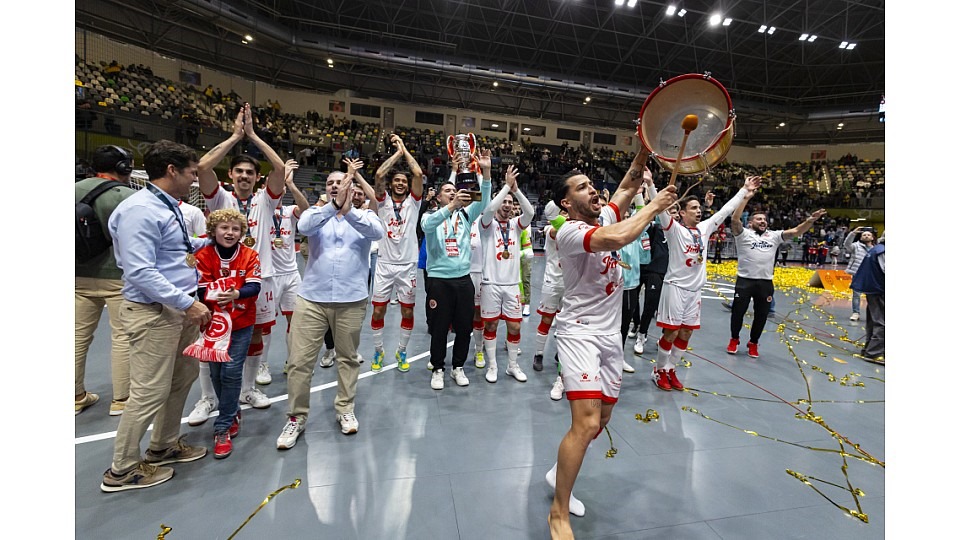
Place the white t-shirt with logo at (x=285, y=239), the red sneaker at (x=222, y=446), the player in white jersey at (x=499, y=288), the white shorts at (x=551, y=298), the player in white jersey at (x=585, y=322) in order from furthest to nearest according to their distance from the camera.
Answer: the white shorts at (x=551, y=298) → the player in white jersey at (x=499, y=288) → the white t-shirt with logo at (x=285, y=239) → the red sneaker at (x=222, y=446) → the player in white jersey at (x=585, y=322)

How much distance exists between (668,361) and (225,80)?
26.4 m

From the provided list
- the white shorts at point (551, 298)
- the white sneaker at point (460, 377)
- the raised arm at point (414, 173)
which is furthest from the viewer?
the white shorts at point (551, 298)

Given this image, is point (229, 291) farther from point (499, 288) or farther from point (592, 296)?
point (499, 288)

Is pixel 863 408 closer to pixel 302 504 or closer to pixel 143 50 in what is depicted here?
pixel 302 504

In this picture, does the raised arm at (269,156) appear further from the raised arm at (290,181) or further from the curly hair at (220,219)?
the curly hair at (220,219)

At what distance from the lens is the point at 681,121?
2.46 m

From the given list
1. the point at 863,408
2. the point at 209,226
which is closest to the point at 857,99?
the point at 863,408

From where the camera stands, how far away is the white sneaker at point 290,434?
3111 millimetres

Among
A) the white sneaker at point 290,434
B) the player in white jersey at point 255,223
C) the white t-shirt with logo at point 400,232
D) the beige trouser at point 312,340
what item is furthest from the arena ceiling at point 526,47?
the white sneaker at point 290,434

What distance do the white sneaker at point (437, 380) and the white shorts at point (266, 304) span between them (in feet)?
5.48

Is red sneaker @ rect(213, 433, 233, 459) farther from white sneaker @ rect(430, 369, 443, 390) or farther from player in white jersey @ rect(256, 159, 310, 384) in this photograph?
white sneaker @ rect(430, 369, 443, 390)

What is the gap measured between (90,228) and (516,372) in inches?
160

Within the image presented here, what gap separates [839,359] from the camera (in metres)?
5.93

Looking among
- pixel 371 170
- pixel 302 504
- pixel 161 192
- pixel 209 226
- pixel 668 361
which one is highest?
pixel 371 170
